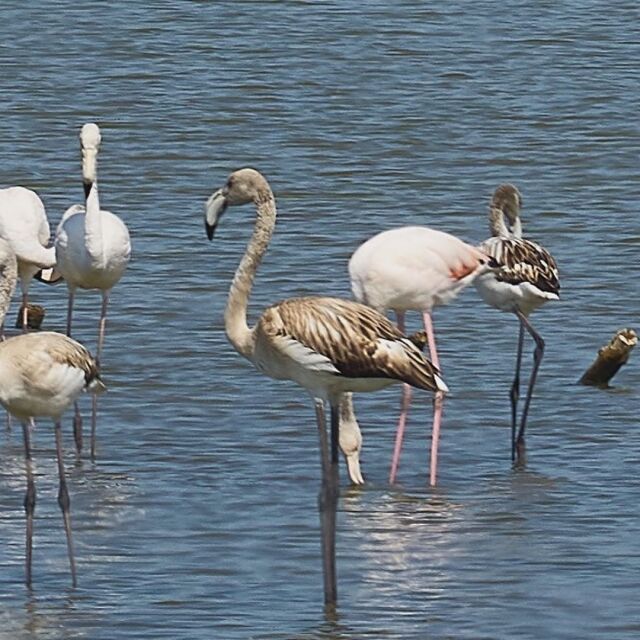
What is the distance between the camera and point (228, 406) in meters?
10.5

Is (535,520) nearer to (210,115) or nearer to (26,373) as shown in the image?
(26,373)

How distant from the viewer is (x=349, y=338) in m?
7.70

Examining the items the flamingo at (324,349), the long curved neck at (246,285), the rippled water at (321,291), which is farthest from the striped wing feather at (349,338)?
the rippled water at (321,291)

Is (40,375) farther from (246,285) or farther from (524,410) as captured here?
(524,410)

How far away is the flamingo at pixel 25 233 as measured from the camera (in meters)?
10.9

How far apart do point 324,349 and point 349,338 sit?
107mm

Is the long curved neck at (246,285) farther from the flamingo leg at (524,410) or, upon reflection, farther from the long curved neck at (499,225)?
the long curved neck at (499,225)

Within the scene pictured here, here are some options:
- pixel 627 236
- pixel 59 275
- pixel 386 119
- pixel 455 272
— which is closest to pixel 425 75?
pixel 386 119

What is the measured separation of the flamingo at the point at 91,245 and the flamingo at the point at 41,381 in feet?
7.36

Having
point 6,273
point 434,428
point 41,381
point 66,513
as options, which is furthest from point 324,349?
point 434,428

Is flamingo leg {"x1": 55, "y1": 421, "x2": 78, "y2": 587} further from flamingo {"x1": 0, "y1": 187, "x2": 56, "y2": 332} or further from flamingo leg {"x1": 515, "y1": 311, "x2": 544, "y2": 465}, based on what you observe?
flamingo {"x1": 0, "y1": 187, "x2": 56, "y2": 332}

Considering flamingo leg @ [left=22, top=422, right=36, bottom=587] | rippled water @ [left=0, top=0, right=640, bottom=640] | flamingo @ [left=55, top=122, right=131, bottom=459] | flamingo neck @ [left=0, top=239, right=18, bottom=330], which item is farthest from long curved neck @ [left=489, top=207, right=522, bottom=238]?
flamingo leg @ [left=22, top=422, right=36, bottom=587]

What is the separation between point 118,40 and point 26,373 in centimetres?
1400

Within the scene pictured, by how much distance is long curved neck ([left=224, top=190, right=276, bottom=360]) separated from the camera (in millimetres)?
7852
